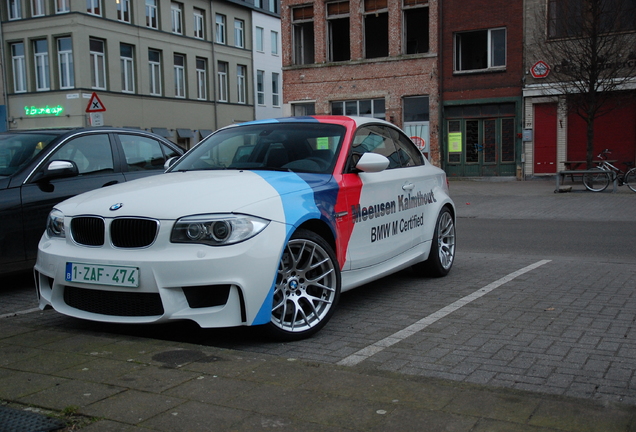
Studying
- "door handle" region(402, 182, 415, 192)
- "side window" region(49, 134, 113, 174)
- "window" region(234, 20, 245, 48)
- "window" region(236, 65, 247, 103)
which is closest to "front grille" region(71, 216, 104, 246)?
"side window" region(49, 134, 113, 174)

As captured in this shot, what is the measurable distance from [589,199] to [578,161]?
8.45 metres

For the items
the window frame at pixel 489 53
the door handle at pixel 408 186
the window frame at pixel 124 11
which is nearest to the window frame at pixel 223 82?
the window frame at pixel 124 11

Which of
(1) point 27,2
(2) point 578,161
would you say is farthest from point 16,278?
(1) point 27,2

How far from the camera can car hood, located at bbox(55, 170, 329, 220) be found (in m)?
4.53

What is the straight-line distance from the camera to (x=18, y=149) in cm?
712

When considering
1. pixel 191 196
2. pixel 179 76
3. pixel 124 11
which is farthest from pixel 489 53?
pixel 191 196

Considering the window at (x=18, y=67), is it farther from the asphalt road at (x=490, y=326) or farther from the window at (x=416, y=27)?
the asphalt road at (x=490, y=326)

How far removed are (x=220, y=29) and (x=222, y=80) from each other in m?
3.28

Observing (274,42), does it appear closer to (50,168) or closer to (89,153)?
(89,153)

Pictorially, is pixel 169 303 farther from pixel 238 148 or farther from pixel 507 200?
pixel 507 200

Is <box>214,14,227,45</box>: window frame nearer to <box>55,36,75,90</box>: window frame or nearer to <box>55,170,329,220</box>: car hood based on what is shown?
<box>55,36,75,90</box>: window frame

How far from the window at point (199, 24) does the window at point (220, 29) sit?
1.34m

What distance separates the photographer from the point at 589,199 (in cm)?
1830

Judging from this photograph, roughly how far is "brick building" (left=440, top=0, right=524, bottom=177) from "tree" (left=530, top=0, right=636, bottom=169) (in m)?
2.99
